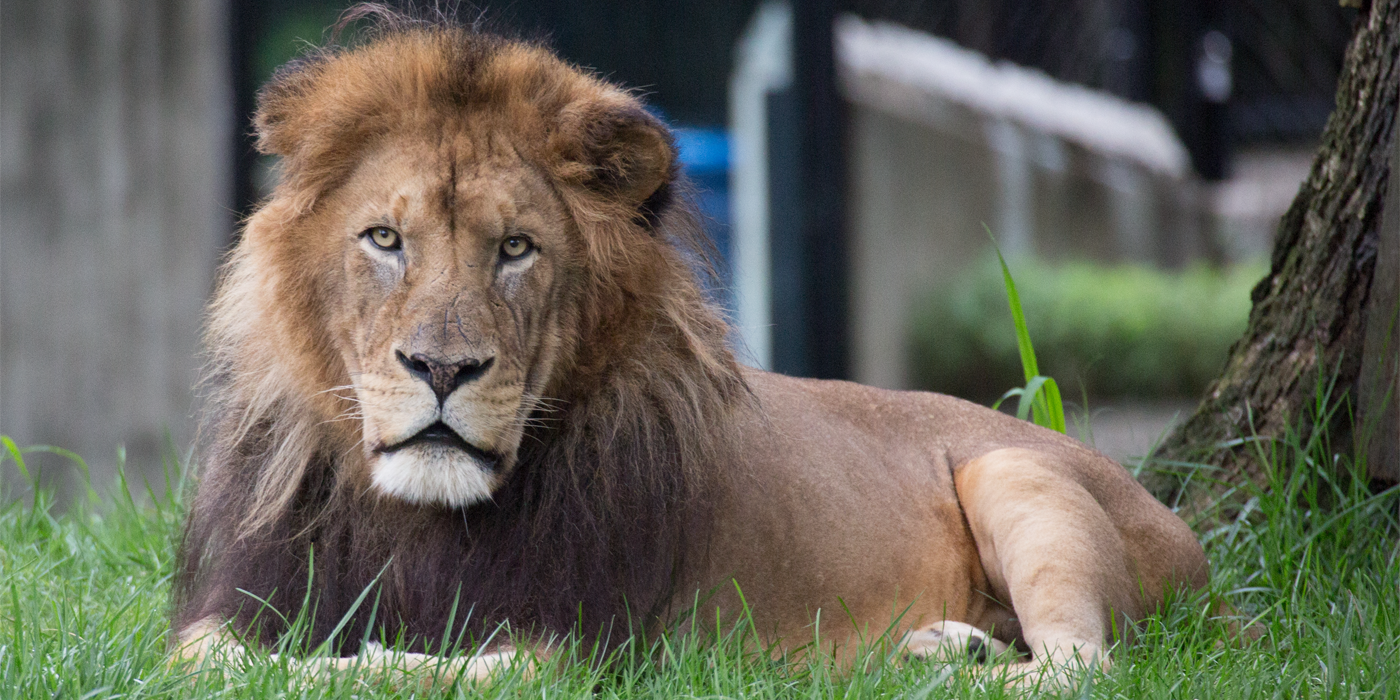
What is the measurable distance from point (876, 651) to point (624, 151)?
3.95 feet

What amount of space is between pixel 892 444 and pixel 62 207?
475cm

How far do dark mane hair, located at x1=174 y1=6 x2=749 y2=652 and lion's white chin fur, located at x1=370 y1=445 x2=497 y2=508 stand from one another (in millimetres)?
197

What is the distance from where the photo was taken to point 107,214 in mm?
6520

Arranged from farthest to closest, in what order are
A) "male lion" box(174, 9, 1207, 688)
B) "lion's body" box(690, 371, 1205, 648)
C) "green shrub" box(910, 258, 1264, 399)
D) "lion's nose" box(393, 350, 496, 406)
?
1. "green shrub" box(910, 258, 1264, 399)
2. "lion's body" box(690, 371, 1205, 648)
3. "male lion" box(174, 9, 1207, 688)
4. "lion's nose" box(393, 350, 496, 406)

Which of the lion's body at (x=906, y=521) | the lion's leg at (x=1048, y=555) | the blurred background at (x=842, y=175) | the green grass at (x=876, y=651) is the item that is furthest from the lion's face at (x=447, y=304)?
the lion's leg at (x=1048, y=555)

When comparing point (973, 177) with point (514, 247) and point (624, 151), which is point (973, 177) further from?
point (514, 247)

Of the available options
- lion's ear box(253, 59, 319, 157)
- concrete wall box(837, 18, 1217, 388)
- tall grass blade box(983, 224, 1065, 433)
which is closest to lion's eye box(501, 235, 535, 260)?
lion's ear box(253, 59, 319, 157)

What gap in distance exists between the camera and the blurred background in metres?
6.44

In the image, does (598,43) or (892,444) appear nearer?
(892,444)

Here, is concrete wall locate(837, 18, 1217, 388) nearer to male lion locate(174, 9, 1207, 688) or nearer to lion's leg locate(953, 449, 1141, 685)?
lion's leg locate(953, 449, 1141, 685)

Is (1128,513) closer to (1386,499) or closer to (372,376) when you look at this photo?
(1386,499)

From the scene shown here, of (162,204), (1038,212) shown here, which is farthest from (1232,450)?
(1038,212)

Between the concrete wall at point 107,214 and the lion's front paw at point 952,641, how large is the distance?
4.45 m

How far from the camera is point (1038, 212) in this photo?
425 inches
